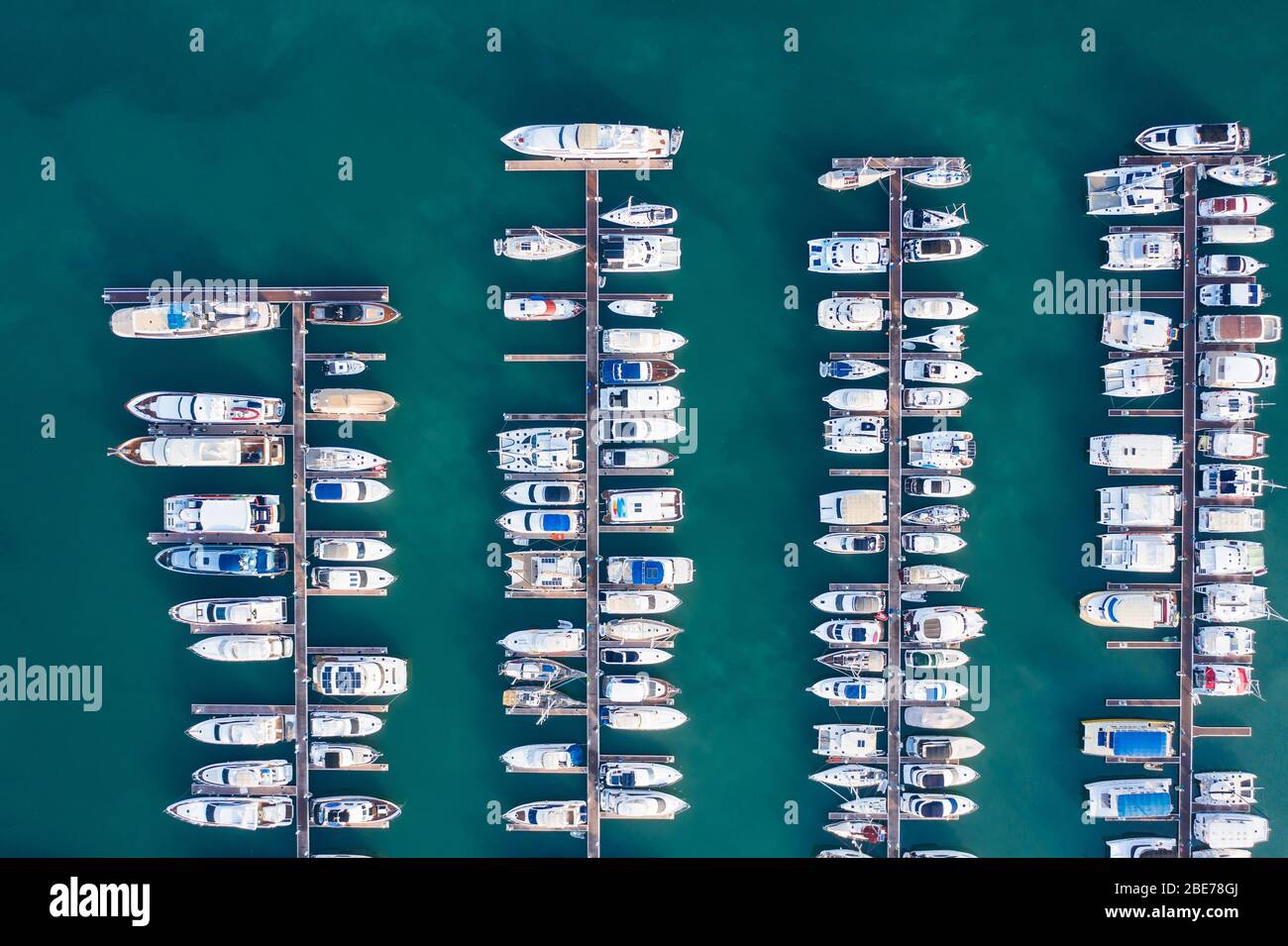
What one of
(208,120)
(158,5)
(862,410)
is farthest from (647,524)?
(158,5)

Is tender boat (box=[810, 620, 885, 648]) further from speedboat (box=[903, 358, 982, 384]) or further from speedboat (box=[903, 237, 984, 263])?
speedboat (box=[903, 237, 984, 263])

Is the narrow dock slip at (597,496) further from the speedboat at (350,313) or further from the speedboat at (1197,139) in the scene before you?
the speedboat at (1197,139)

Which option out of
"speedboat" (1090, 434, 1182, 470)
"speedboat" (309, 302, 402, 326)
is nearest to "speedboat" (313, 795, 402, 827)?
"speedboat" (309, 302, 402, 326)

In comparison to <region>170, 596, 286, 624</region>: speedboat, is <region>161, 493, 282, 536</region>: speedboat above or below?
above

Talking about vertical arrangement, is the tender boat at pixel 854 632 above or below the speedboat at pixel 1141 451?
below

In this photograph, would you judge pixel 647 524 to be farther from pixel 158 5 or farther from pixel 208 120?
pixel 158 5

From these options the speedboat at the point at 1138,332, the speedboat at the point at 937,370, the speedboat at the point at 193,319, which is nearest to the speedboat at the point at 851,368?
the speedboat at the point at 937,370
